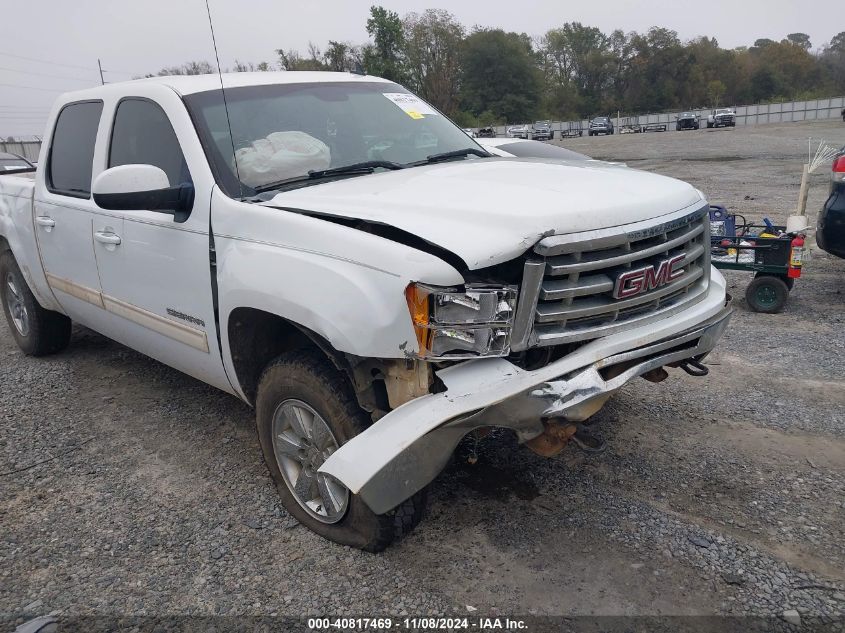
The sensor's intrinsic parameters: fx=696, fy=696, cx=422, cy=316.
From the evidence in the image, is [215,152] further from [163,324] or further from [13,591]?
[13,591]

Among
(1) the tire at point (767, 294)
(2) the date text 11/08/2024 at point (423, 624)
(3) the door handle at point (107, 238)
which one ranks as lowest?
(2) the date text 11/08/2024 at point (423, 624)

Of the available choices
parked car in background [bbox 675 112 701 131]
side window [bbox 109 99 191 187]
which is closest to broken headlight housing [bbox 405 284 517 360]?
side window [bbox 109 99 191 187]

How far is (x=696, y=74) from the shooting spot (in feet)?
290

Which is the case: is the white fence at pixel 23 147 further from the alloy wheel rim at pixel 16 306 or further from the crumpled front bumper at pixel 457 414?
the crumpled front bumper at pixel 457 414

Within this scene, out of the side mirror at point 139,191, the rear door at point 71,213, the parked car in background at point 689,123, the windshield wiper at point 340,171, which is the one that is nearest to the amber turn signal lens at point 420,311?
the windshield wiper at point 340,171

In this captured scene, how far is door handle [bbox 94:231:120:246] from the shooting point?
3719 mm

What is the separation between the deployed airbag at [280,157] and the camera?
321cm

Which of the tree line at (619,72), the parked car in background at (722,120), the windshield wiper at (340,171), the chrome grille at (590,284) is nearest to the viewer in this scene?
the chrome grille at (590,284)

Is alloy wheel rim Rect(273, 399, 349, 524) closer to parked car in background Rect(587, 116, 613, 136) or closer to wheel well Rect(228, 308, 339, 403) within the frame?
wheel well Rect(228, 308, 339, 403)

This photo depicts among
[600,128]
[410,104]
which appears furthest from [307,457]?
[600,128]

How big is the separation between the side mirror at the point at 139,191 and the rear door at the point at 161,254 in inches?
2.8

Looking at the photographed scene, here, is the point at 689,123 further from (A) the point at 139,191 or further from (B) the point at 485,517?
(A) the point at 139,191

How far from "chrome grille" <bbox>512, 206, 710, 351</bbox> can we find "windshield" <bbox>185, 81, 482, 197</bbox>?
4.54 ft

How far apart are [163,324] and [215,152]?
0.94 meters
